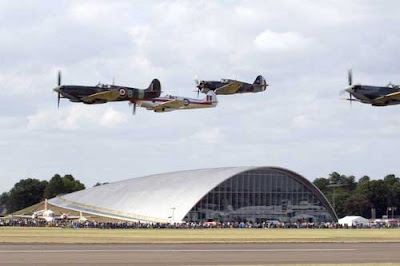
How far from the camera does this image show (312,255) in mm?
48500

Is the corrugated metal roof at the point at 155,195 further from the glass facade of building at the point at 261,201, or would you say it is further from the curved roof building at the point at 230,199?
the glass facade of building at the point at 261,201

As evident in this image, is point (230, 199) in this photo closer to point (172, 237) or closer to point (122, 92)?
point (172, 237)

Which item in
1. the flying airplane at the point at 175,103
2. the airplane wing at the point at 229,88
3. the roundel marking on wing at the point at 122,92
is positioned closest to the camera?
the roundel marking on wing at the point at 122,92

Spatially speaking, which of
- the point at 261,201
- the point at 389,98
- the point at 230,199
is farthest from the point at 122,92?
the point at 261,201

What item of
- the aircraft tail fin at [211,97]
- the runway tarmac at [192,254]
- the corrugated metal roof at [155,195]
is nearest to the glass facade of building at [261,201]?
the corrugated metal roof at [155,195]

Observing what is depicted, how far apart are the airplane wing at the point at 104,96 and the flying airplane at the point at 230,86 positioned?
904 centimetres

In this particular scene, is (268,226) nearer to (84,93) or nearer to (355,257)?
(84,93)

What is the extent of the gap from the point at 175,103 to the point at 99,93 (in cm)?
896

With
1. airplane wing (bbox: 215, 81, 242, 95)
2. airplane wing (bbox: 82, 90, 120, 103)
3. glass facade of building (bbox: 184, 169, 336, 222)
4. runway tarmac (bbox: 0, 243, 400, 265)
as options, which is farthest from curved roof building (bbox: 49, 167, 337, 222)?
runway tarmac (bbox: 0, 243, 400, 265)

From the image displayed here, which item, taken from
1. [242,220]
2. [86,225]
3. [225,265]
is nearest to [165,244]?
[225,265]

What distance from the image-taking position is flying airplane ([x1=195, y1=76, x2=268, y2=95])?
221ft

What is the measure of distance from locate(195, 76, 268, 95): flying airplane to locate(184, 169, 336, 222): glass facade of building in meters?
62.5

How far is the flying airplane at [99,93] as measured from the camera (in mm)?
64375

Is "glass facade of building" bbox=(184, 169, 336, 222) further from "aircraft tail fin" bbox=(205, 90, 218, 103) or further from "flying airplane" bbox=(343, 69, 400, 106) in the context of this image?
"flying airplane" bbox=(343, 69, 400, 106)
